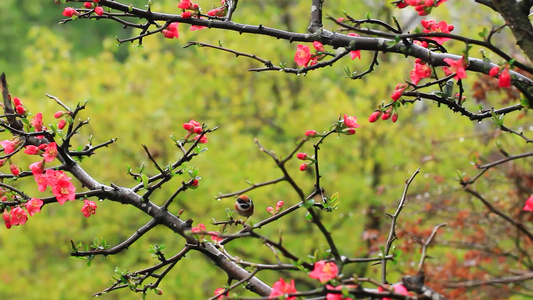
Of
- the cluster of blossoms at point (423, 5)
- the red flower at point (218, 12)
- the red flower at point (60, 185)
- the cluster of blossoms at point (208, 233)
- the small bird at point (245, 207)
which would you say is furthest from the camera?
the small bird at point (245, 207)

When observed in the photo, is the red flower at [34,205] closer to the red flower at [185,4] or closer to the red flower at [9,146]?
the red flower at [9,146]

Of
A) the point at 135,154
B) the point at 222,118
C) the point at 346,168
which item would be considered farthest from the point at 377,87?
the point at 135,154

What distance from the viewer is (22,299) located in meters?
9.26

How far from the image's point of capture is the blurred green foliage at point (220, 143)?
340 inches

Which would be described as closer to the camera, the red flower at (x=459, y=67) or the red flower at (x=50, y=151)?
the red flower at (x=459, y=67)

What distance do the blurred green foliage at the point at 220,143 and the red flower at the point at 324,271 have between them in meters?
6.32

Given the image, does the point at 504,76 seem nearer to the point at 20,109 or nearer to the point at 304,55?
the point at 304,55

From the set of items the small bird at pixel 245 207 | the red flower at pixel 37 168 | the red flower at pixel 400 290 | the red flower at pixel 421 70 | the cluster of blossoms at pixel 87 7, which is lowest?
the red flower at pixel 400 290

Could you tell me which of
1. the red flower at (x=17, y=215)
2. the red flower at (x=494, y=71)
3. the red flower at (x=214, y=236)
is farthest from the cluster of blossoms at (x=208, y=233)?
the red flower at (x=494, y=71)

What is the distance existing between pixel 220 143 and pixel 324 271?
7793 millimetres

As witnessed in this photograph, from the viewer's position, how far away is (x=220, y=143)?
9.49m

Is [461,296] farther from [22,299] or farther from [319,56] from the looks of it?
[22,299]

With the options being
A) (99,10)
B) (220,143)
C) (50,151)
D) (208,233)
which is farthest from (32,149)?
(220,143)

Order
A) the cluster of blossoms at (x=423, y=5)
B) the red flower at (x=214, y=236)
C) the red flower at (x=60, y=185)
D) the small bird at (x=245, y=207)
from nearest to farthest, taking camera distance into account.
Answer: the red flower at (x=214, y=236)
the cluster of blossoms at (x=423, y=5)
the red flower at (x=60, y=185)
the small bird at (x=245, y=207)
